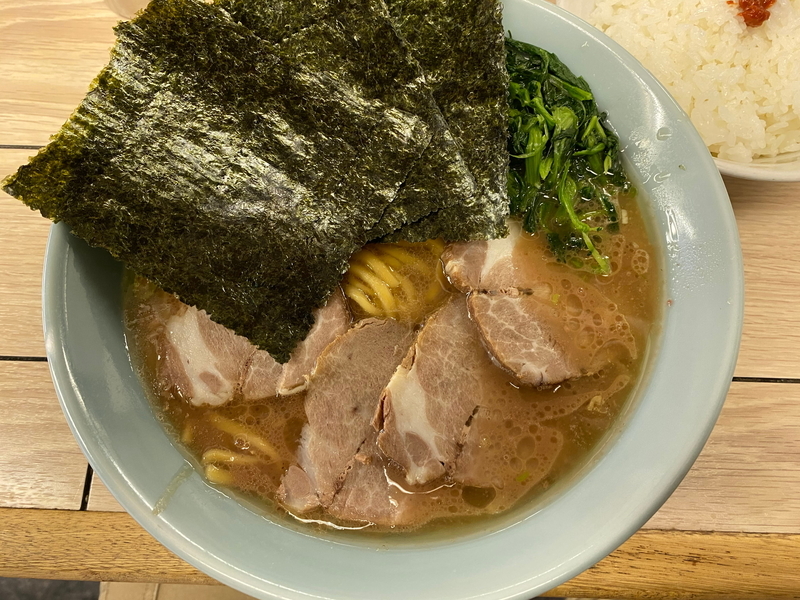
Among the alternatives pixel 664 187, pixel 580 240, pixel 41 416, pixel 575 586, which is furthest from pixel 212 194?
pixel 575 586

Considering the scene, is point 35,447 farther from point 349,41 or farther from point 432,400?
point 349,41

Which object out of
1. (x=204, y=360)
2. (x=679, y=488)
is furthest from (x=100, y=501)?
(x=679, y=488)

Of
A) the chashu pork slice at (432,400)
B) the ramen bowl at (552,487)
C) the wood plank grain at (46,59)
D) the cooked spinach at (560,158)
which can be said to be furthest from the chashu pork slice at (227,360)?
the wood plank grain at (46,59)

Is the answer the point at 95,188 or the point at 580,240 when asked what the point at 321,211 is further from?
the point at 580,240

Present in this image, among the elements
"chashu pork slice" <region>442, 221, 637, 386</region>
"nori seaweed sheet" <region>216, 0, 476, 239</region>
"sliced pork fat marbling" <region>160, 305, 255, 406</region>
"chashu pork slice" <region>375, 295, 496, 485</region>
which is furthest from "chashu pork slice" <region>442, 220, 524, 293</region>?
"sliced pork fat marbling" <region>160, 305, 255, 406</region>

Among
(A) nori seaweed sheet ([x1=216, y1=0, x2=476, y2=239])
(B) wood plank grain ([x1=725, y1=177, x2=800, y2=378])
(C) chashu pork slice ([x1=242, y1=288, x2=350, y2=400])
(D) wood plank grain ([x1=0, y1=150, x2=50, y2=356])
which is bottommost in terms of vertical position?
(D) wood plank grain ([x1=0, y1=150, x2=50, y2=356])

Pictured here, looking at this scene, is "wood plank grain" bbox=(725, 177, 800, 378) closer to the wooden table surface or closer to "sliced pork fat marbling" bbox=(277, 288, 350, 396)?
the wooden table surface

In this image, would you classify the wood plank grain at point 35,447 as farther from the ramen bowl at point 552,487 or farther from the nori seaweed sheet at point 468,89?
the nori seaweed sheet at point 468,89
